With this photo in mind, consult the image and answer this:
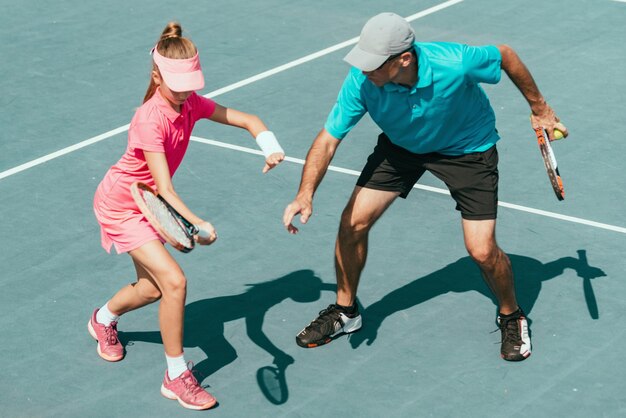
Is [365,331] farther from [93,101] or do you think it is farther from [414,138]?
[93,101]

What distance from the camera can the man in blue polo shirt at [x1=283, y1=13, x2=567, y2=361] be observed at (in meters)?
6.54

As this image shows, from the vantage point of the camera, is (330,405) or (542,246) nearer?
(330,405)

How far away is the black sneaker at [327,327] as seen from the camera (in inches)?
286

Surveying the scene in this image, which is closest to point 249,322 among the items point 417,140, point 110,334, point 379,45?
point 110,334

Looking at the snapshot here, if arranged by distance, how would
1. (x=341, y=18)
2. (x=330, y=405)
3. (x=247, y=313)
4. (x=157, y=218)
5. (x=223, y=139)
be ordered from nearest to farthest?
(x=157, y=218), (x=330, y=405), (x=247, y=313), (x=223, y=139), (x=341, y=18)

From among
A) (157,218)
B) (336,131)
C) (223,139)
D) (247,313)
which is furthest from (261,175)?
(157,218)

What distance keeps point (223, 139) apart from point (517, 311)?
393 cm

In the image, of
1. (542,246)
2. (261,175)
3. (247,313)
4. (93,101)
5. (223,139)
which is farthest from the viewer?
(93,101)

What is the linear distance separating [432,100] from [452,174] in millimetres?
560

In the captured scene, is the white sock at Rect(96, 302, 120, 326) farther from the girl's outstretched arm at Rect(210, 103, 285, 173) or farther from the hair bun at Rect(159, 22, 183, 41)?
the hair bun at Rect(159, 22, 183, 41)

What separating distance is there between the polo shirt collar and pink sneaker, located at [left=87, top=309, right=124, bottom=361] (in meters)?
2.21

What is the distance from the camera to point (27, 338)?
7383 mm

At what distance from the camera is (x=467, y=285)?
791cm

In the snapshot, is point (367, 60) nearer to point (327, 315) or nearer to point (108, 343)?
point (327, 315)
